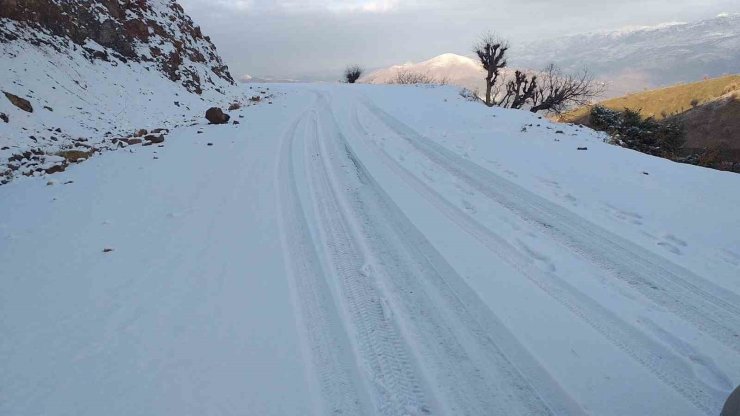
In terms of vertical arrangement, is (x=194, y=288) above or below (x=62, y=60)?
below

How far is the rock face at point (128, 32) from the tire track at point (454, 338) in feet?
41.9

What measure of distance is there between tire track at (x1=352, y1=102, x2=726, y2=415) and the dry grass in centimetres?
3676

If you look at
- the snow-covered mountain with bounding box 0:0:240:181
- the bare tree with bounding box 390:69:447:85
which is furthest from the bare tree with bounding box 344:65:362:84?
the snow-covered mountain with bounding box 0:0:240:181

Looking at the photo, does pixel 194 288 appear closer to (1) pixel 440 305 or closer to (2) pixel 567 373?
(1) pixel 440 305

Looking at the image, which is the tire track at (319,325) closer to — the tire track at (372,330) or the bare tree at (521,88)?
the tire track at (372,330)

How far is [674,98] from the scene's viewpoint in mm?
41938

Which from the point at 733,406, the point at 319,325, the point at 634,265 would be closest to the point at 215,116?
the point at 319,325

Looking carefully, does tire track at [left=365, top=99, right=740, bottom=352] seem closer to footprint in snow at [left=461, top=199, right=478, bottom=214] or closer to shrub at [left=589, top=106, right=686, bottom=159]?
footprint in snow at [left=461, top=199, right=478, bottom=214]

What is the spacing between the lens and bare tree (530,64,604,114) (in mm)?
25406

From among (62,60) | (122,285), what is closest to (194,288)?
(122,285)

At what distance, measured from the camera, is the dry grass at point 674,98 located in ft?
125

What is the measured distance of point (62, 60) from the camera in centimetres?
1202

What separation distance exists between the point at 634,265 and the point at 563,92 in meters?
24.5

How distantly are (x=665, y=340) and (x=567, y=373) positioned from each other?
0.92 meters
